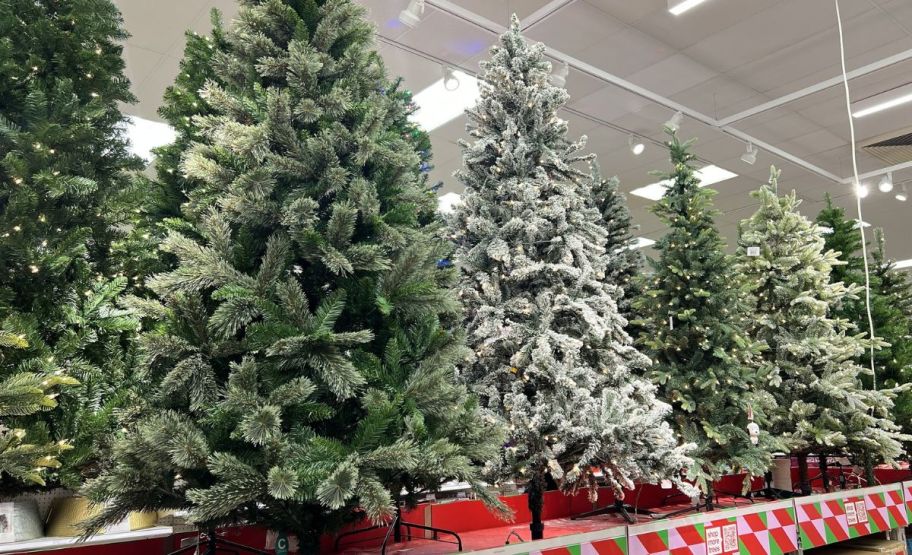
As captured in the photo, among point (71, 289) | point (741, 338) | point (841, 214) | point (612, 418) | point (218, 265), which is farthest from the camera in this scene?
point (841, 214)

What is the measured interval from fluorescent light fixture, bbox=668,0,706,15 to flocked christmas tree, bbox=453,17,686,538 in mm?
2375

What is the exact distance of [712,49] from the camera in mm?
6199

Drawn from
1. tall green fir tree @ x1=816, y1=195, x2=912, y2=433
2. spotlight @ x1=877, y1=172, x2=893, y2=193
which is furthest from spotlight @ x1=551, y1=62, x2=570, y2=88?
spotlight @ x1=877, y1=172, x2=893, y2=193

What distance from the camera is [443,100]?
6844mm

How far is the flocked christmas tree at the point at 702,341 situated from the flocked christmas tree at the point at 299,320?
2368mm

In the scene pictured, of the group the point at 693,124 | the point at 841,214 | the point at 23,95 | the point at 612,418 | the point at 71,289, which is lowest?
the point at 612,418

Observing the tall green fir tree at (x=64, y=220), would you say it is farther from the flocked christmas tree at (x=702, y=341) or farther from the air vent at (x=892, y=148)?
the air vent at (x=892, y=148)

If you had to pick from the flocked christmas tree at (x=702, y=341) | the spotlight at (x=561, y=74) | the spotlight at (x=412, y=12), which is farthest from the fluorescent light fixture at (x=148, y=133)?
the flocked christmas tree at (x=702, y=341)

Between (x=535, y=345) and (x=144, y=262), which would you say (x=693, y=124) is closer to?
(x=535, y=345)

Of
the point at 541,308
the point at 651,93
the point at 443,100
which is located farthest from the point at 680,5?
the point at 541,308

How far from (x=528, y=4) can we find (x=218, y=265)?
454 cm

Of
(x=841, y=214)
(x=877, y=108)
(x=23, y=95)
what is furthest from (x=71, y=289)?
(x=877, y=108)

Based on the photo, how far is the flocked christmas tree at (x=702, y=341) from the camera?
3.80m

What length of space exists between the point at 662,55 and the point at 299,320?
574 cm
